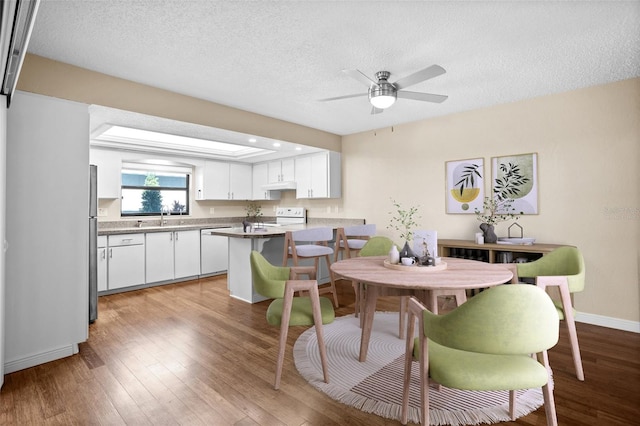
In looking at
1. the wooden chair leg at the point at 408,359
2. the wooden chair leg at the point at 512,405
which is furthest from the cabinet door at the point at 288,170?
the wooden chair leg at the point at 512,405

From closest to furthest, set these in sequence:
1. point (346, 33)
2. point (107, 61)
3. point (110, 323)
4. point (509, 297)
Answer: point (509, 297)
point (346, 33)
point (107, 61)
point (110, 323)

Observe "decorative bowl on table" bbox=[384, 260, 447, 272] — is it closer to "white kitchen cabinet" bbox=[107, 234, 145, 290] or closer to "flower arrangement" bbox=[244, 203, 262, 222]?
"white kitchen cabinet" bbox=[107, 234, 145, 290]

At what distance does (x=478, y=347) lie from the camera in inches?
50.9

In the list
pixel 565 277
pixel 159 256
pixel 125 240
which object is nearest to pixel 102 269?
pixel 125 240

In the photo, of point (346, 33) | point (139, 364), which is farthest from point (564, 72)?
point (139, 364)

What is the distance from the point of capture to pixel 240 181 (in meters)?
6.52

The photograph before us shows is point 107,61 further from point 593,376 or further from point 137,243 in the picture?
point 593,376

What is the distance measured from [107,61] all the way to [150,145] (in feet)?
7.60

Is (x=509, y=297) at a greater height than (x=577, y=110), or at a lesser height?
lesser

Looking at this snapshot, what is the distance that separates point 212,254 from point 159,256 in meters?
0.86

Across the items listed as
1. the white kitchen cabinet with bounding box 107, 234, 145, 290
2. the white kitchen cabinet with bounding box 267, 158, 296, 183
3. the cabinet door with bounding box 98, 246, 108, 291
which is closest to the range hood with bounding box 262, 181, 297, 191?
the white kitchen cabinet with bounding box 267, 158, 296, 183

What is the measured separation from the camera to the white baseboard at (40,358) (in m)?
2.38

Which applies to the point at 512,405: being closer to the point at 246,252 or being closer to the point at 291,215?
the point at 246,252

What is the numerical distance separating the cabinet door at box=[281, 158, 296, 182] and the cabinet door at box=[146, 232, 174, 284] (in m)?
2.20
